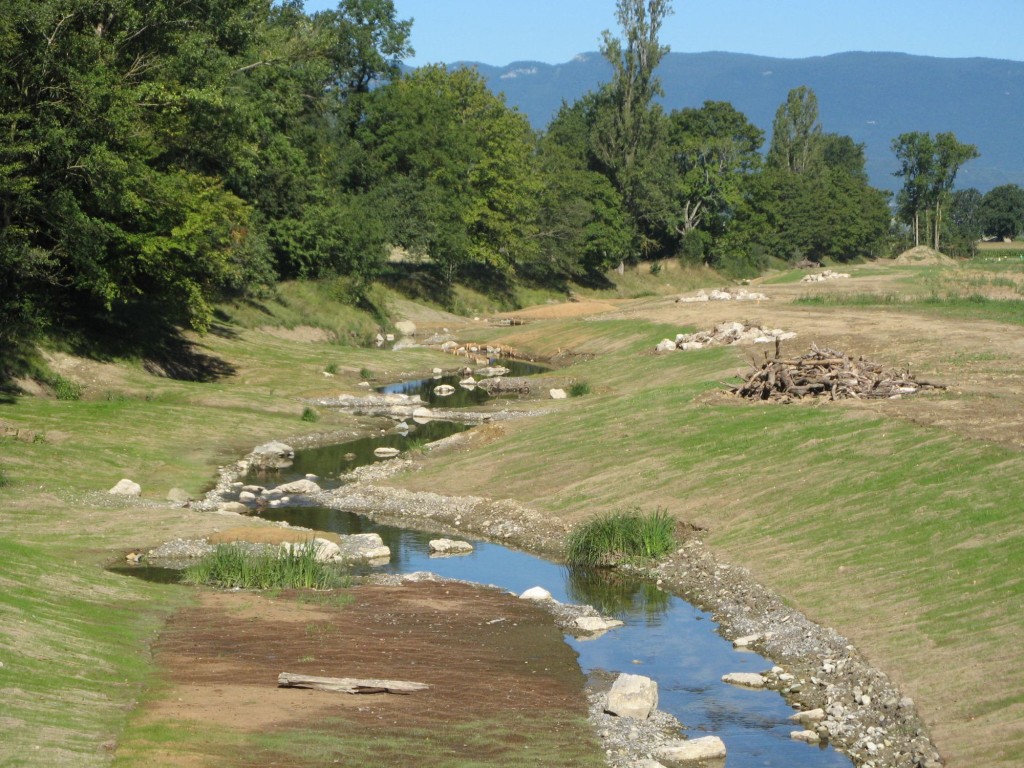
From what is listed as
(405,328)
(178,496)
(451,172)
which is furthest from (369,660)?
(451,172)

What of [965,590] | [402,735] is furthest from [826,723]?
[402,735]

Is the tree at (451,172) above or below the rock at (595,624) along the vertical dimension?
above

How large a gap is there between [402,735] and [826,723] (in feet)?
22.2

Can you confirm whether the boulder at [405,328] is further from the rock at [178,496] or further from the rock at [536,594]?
the rock at [536,594]

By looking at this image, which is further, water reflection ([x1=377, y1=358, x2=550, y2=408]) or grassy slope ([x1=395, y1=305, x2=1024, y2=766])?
water reflection ([x1=377, y1=358, x2=550, y2=408])

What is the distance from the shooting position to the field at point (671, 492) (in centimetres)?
1927

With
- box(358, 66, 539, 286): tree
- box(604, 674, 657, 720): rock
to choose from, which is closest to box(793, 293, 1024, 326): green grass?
box(358, 66, 539, 286): tree

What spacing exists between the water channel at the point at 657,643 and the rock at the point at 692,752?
10.3 inches

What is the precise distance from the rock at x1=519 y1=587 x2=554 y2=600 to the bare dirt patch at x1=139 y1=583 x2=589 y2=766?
1.35 feet

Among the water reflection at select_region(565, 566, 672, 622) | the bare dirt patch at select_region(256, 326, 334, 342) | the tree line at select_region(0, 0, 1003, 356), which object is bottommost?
the water reflection at select_region(565, 566, 672, 622)

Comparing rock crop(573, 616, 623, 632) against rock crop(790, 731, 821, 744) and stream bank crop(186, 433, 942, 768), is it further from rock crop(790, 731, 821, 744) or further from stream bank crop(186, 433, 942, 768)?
rock crop(790, 731, 821, 744)

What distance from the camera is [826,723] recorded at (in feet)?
67.4

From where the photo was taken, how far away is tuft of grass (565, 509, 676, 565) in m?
32.1

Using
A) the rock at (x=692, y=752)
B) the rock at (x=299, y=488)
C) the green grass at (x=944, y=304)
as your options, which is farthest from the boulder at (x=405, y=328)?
the rock at (x=692, y=752)
